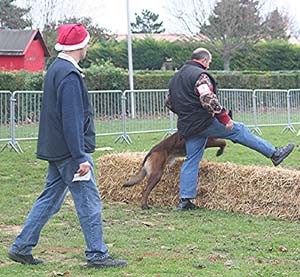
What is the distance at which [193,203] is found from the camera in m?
8.45

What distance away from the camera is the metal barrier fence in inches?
590

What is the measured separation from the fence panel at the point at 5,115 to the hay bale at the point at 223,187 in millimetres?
5781

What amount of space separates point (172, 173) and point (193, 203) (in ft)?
1.78

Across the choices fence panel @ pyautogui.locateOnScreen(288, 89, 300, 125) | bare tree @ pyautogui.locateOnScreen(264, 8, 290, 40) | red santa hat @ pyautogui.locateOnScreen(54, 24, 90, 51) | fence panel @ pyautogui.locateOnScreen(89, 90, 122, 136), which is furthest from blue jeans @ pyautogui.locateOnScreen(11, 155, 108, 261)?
bare tree @ pyautogui.locateOnScreen(264, 8, 290, 40)

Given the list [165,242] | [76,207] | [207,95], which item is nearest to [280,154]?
[207,95]

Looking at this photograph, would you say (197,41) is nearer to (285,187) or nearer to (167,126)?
(167,126)

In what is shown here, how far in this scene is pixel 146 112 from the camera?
1770 centimetres

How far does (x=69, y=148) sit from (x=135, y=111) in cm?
1197

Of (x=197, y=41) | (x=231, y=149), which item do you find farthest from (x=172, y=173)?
(x=197, y=41)

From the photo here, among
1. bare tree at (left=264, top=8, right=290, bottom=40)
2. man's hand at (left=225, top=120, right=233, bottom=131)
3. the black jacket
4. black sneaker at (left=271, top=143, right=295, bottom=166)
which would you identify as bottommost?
black sneaker at (left=271, top=143, right=295, bottom=166)

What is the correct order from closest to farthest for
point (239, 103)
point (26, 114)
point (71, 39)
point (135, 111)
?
point (71, 39)
point (26, 114)
point (135, 111)
point (239, 103)

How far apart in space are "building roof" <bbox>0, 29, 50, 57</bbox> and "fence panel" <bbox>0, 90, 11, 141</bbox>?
943 inches

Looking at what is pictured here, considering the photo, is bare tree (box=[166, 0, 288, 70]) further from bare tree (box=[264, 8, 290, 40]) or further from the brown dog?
the brown dog

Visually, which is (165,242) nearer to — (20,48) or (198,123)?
(198,123)
